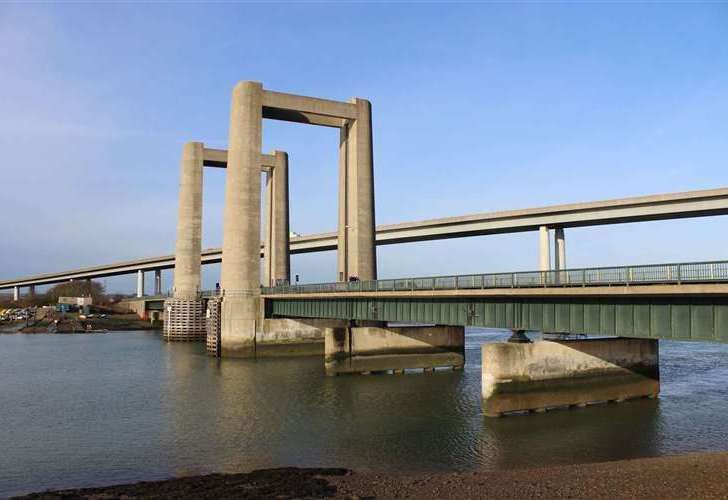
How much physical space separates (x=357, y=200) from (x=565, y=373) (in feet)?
126

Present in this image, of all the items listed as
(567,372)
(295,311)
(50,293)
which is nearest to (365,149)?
(295,311)

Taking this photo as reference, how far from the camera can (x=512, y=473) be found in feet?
66.5

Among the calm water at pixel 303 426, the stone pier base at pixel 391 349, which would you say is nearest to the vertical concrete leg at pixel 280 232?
the stone pier base at pixel 391 349

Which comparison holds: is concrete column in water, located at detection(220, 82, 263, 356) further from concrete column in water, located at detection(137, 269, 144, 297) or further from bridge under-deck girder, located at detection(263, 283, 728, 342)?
concrete column in water, located at detection(137, 269, 144, 297)

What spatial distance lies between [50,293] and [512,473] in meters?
204

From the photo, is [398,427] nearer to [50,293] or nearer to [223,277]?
[223,277]

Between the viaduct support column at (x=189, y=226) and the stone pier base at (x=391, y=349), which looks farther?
the viaduct support column at (x=189, y=226)

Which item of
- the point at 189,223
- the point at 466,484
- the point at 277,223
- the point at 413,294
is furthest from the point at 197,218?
the point at 466,484

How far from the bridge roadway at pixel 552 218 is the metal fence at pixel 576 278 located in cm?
4236

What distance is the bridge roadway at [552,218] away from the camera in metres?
70.9

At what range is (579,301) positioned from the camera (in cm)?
3080

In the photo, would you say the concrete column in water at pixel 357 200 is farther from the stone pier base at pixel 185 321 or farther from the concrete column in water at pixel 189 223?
the concrete column in water at pixel 189 223

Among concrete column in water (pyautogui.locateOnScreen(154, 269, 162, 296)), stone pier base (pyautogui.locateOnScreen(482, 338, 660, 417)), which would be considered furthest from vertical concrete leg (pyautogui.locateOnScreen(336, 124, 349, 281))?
concrete column in water (pyautogui.locateOnScreen(154, 269, 162, 296))

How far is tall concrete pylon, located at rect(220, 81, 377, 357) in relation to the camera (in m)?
63.4
